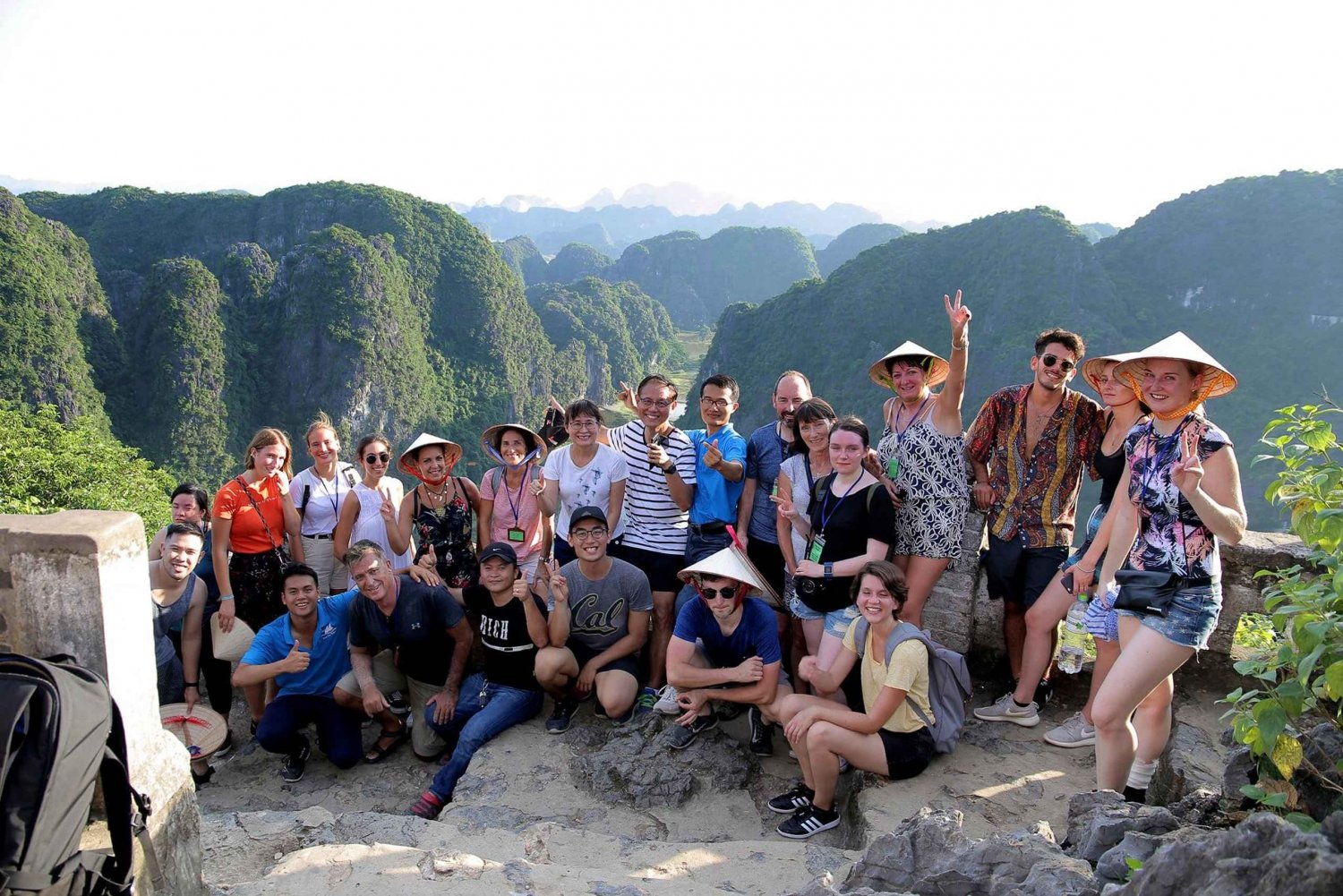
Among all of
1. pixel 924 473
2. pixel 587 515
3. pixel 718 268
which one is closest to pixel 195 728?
pixel 587 515

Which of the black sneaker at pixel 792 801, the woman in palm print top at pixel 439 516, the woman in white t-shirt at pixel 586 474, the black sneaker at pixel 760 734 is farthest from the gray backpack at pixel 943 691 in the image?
the woman in palm print top at pixel 439 516

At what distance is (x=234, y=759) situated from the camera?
197 inches

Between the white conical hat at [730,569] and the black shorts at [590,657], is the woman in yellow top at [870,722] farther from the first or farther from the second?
the black shorts at [590,657]

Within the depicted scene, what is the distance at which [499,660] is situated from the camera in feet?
15.6

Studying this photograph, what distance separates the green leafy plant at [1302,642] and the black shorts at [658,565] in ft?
9.83

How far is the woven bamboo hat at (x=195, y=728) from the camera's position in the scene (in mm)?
4660

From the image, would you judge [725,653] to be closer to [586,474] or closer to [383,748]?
[586,474]

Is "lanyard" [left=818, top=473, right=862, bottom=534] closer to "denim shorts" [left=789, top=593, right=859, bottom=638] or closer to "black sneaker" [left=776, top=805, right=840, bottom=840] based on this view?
"denim shorts" [left=789, top=593, right=859, bottom=638]

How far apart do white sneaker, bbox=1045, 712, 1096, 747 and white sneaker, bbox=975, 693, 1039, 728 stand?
13 cm

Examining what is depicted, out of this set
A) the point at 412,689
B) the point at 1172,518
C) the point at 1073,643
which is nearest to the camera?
the point at 1172,518

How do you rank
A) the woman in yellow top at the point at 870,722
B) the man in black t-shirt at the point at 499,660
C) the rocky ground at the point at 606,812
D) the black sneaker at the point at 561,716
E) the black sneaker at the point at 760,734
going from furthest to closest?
1. the black sneaker at the point at 561,716
2. the man in black t-shirt at the point at 499,660
3. the black sneaker at the point at 760,734
4. the woman in yellow top at the point at 870,722
5. the rocky ground at the point at 606,812

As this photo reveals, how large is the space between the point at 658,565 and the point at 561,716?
1.00 meters

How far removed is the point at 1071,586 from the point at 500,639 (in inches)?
117

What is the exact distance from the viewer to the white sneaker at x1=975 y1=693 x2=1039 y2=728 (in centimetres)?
445
